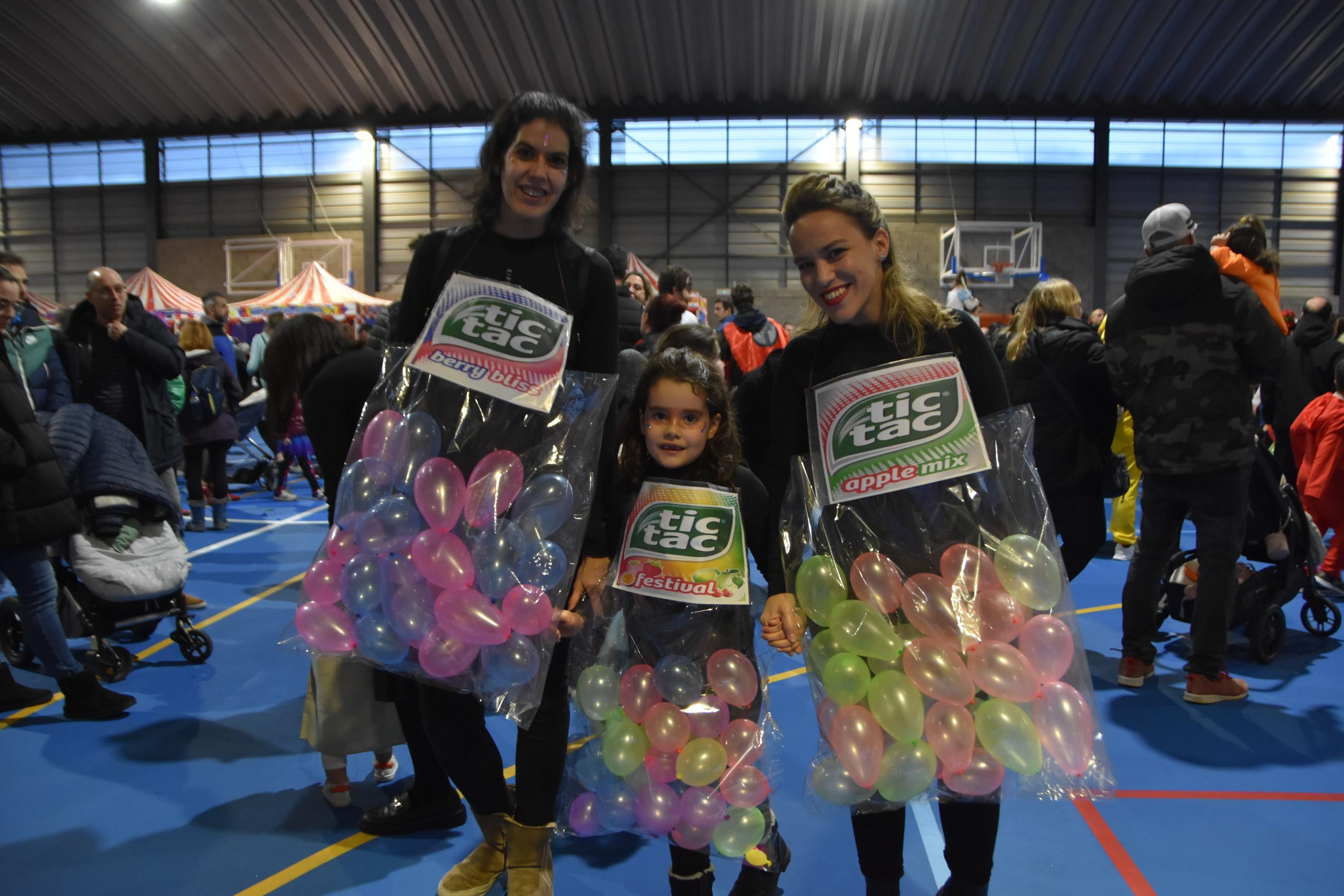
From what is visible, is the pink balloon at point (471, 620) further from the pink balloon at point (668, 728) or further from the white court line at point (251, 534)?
the white court line at point (251, 534)

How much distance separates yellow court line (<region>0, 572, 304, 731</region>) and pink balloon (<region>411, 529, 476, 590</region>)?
2563 mm

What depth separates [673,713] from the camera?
5.50 feet

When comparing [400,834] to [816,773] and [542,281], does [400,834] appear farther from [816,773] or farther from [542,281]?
[542,281]

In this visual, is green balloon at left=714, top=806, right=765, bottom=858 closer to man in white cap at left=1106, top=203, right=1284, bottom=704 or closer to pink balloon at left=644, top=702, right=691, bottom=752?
pink balloon at left=644, top=702, right=691, bottom=752

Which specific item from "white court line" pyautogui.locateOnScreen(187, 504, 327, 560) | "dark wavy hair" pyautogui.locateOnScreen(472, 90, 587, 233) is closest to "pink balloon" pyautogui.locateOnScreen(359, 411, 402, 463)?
"dark wavy hair" pyautogui.locateOnScreen(472, 90, 587, 233)

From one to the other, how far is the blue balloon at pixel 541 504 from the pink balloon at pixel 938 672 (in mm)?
731

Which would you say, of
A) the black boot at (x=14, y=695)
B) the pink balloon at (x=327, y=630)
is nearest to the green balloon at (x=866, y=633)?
the pink balloon at (x=327, y=630)

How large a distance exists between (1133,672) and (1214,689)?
0.28 m

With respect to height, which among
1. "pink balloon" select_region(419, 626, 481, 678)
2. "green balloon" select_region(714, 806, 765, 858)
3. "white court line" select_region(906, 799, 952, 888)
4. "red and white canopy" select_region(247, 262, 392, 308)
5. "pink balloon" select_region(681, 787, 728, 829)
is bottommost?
"white court line" select_region(906, 799, 952, 888)

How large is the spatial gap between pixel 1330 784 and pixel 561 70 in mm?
15148

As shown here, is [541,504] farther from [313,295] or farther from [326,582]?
[313,295]

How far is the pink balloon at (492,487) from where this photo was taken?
163 centimetres

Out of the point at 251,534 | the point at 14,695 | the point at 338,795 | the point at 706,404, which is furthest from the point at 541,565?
the point at 251,534

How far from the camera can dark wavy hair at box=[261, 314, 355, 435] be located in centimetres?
216
